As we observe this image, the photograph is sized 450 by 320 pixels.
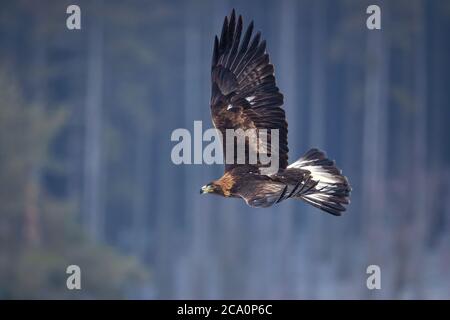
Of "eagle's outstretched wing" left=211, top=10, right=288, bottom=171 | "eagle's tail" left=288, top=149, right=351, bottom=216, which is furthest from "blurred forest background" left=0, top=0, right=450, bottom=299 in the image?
"eagle's outstretched wing" left=211, top=10, right=288, bottom=171

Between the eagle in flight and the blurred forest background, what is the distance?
55.4ft

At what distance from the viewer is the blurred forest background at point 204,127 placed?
3130cm

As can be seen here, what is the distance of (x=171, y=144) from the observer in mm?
36000

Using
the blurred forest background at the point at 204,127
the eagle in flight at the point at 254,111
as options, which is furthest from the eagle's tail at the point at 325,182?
the blurred forest background at the point at 204,127

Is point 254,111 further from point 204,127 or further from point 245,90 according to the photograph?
point 204,127

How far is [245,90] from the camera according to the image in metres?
13.5

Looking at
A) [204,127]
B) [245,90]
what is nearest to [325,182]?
[245,90]

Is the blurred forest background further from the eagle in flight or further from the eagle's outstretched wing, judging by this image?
the eagle's outstretched wing

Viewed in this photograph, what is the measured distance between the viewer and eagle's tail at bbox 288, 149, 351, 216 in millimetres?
13461

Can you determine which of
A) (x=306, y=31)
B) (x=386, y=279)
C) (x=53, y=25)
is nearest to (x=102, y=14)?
(x=53, y=25)

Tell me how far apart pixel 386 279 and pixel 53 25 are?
41.1 ft

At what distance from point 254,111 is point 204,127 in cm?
1960

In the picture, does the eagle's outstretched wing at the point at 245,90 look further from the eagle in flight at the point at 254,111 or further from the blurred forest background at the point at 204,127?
the blurred forest background at the point at 204,127

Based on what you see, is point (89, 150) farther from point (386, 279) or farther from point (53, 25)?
point (386, 279)
